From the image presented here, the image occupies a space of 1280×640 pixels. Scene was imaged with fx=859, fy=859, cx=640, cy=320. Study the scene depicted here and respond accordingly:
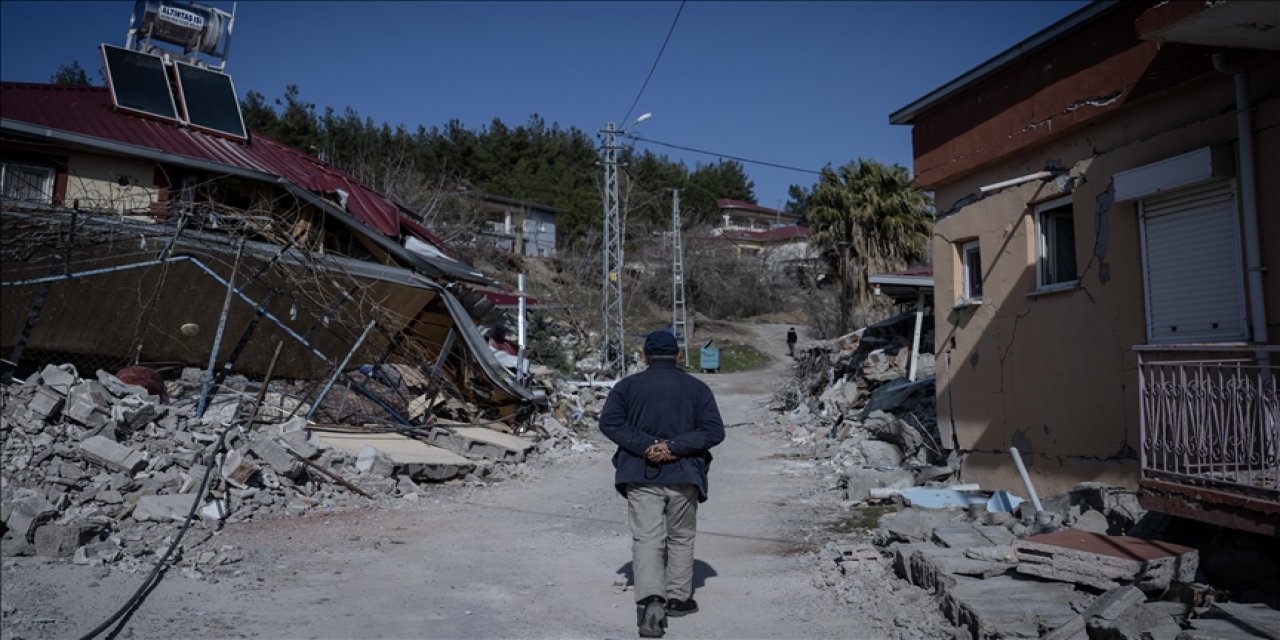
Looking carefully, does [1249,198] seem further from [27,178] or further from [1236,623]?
[27,178]

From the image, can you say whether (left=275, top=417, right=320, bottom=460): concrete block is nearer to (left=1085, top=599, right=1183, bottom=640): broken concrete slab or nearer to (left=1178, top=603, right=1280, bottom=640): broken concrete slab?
(left=1085, top=599, right=1183, bottom=640): broken concrete slab

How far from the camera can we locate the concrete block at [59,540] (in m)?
6.18

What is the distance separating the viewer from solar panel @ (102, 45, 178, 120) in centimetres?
1642

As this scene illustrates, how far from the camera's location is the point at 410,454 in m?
11.3

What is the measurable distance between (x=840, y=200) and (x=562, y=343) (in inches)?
422

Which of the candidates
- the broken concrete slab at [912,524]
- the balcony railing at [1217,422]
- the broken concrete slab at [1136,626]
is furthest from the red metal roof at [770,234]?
the broken concrete slab at [1136,626]

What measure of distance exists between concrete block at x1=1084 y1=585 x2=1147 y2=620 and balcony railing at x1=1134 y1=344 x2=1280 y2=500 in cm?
112

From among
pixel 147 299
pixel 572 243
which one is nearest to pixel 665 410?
pixel 147 299

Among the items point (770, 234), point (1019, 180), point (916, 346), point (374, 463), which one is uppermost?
point (770, 234)

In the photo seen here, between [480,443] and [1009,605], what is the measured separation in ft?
30.8

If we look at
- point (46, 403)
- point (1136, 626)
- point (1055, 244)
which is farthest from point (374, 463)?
point (1136, 626)

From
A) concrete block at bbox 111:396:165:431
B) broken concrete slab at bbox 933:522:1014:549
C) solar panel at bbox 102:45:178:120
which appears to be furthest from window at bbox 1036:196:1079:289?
solar panel at bbox 102:45:178:120

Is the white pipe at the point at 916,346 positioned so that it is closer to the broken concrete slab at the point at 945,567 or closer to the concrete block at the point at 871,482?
the concrete block at the point at 871,482

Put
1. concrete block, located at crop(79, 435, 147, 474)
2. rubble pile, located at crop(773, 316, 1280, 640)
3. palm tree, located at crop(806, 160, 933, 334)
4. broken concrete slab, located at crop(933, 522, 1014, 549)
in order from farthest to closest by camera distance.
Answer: palm tree, located at crop(806, 160, 933, 334) < concrete block, located at crop(79, 435, 147, 474) < broken concrete slab, located at crop(933, 522, 1014, 549) < rubble pile, located at crop(773, 316, 1280, 640)
